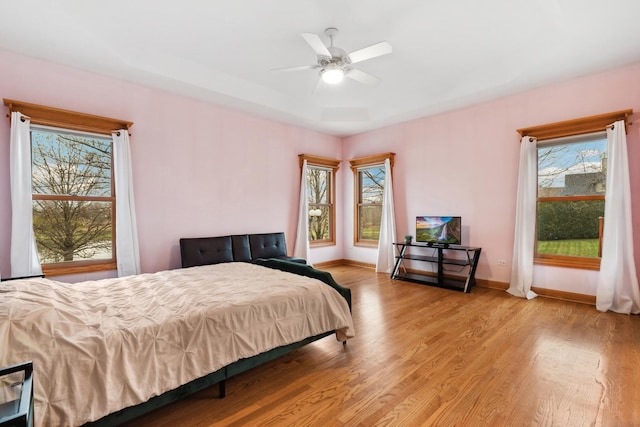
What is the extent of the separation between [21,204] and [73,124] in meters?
1.05

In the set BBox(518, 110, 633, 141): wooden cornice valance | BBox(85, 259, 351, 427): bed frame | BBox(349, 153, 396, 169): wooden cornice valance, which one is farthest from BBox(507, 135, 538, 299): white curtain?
BBox(85, 259, 351, 427): bed frame

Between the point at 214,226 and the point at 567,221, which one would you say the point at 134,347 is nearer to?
the point at 214,226

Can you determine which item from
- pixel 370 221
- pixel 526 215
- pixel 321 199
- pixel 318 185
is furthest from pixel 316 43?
pixel 370 221

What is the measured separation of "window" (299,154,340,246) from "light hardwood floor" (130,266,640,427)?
307cm

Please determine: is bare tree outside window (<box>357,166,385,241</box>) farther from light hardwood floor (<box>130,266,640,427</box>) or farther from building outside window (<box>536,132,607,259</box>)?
light hardwood floor (<box>130,266,640,427</box>)

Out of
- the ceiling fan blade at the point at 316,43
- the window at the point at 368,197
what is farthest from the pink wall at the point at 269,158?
the ceiling fan blade at the point at 316,43

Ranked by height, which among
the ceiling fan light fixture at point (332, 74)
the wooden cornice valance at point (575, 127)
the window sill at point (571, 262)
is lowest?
the window sill at point (571, 262)

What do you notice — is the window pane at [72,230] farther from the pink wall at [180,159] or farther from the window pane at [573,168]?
the window pane at [573,168]

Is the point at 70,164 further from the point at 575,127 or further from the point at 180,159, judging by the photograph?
the point at 575,127

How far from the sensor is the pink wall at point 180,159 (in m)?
3.32

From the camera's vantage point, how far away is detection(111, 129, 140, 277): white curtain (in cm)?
366

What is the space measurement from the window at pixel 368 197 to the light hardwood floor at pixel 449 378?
10.1 feet

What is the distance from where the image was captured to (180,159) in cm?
430

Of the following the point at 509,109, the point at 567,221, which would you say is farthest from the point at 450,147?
the point at 567,221
